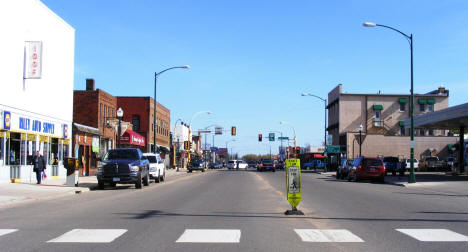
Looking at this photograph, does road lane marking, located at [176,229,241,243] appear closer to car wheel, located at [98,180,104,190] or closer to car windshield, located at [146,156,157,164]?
car wheel, located at [98,180,104,190]

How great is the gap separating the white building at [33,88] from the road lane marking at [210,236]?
19.3 m

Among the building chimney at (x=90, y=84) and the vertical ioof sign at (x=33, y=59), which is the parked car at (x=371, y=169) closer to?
the vertical ioof sign at (x=33, y=59)

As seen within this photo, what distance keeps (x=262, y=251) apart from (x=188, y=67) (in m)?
36.4

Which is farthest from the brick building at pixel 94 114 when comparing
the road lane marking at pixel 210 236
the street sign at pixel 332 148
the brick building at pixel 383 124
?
the brick building at pixel 383 124

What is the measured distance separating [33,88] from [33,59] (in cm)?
277

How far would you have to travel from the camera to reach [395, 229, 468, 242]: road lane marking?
30.6 feet

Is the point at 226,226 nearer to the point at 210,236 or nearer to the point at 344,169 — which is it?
the point at 210,236

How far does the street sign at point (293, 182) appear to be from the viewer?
1265cm

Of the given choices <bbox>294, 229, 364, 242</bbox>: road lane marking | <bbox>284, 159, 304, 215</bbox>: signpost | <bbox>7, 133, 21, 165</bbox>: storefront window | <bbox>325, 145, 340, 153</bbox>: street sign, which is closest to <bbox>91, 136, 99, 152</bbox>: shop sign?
<bbox>7, 133, 21, 165</bbox>: storefront window

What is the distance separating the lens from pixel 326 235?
9.74 metres

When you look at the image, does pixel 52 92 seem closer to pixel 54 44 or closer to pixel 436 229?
pixel 54 44

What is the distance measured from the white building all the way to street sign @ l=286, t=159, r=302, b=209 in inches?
728

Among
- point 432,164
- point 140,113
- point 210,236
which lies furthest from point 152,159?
point 432,164

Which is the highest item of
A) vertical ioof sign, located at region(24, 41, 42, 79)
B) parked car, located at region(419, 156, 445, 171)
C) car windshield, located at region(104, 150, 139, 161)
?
vertical ioof sign, located at region(24, 41, 42, 79)
